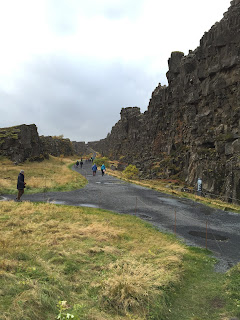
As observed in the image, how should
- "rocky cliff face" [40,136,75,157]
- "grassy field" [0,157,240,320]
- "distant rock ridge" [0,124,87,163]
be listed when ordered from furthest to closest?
1. "rocky cliff face" [40,136,75,157]
2. "distant rock ridge" [0,124,87,163]
3. "grassy field" [0,157,240,320]

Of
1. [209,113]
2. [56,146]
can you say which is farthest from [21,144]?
[56,146]

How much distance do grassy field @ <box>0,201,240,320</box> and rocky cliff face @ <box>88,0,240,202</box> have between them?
564 inches

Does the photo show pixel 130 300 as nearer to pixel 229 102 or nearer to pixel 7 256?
pixel 7 256

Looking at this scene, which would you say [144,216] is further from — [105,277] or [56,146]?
[56,146]

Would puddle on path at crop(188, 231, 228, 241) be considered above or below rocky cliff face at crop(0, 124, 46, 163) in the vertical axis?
below

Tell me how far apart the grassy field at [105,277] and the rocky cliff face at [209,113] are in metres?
14.3

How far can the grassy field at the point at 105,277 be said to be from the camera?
17.4 ft

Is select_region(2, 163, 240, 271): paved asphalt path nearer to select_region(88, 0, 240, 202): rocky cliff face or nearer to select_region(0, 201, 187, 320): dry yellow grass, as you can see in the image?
select_region(0, 201, 187, 320): dry yellow grass

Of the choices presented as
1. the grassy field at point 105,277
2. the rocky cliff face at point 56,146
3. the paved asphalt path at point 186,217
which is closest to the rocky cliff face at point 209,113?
the paved asphalt path at point 186,217

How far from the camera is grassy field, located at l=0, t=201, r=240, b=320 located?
5.31 meters

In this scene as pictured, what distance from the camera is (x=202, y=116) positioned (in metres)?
36.8

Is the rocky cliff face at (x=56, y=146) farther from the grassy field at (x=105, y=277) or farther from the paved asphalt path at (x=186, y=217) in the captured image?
the grassy field at (x=105, y=277)

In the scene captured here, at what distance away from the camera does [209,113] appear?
116 feet

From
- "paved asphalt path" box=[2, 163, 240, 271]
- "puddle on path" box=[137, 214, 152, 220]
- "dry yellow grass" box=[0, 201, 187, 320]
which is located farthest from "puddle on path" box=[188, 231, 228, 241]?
"puddle on path" box=[137, 214, 152, 220]
